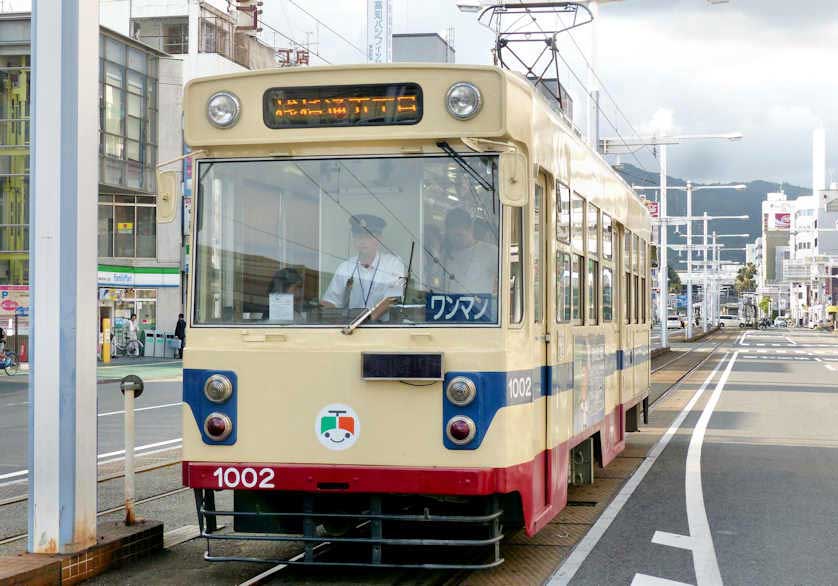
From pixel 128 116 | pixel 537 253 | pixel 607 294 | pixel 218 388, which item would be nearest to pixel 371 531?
pixel 218 388

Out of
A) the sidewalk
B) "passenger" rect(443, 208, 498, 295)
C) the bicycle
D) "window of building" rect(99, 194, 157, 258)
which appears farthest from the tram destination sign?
"window of building" rect(99, 194, 157, 258)

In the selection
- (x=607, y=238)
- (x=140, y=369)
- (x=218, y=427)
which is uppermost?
(x=607, y=238)

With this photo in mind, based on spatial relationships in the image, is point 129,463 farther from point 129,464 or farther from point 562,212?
point 562,212

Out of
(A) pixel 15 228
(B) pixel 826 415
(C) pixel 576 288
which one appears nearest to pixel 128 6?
(A) pixel 15 228

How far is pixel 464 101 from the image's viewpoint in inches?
282

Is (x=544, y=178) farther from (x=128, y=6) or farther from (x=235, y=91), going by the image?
(x=128, y=6)

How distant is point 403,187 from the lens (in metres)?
7.21

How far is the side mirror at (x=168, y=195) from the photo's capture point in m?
7.43

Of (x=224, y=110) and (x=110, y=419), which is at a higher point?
(x=224, y=110)

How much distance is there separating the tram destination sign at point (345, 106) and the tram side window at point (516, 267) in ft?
2.75

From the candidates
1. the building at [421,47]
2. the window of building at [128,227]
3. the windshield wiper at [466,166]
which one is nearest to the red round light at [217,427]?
the windshield wiper at [466,166]

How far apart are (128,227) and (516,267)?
4411cm

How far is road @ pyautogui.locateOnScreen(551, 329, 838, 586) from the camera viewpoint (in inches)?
322

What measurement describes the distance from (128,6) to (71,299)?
168 ft
